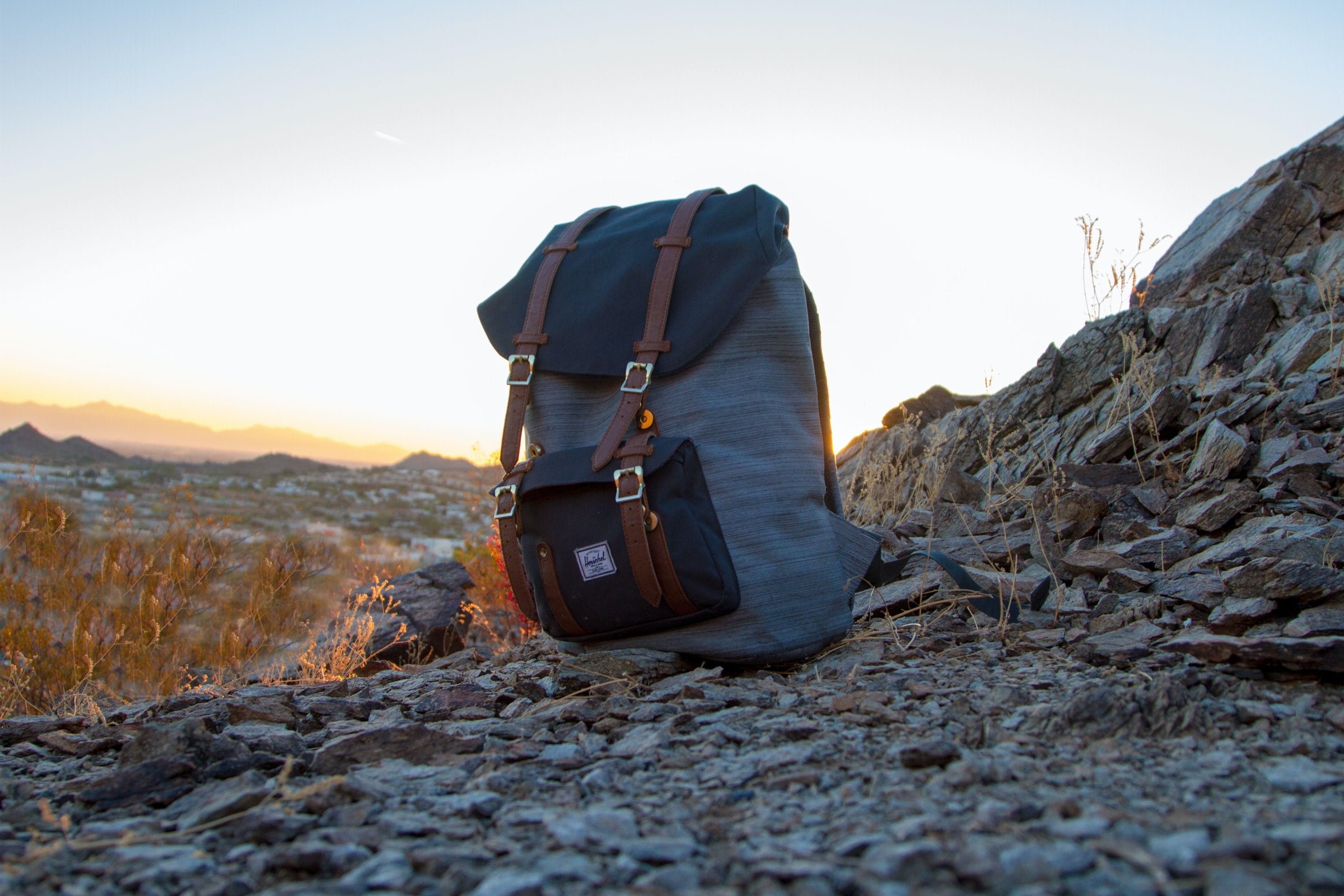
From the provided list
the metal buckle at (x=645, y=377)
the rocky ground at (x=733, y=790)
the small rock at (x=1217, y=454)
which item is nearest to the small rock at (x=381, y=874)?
the rocky ground at (x=733, y=790)

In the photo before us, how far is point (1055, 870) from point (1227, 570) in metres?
1.95

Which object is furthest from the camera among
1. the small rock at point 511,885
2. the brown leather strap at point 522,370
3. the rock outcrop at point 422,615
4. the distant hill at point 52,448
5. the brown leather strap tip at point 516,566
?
the distant hill at point 52,448

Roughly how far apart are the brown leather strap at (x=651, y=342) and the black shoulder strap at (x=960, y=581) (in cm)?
95

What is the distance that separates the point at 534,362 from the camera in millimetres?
2643

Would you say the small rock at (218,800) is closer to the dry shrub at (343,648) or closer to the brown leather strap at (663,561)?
the brown leather strap at (663,561)

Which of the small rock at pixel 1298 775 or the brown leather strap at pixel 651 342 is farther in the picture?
the brown leather strap at pixel 651 342

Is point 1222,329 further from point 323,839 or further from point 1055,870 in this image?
point 323,839

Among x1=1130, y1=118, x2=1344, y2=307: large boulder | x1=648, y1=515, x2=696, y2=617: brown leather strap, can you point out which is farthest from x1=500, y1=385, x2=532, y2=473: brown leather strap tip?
x1=1130, y1=118, x2=1344, y2=307: large boulder

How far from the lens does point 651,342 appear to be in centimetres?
245

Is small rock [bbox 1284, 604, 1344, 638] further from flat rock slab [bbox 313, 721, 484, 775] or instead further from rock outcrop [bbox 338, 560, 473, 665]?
rock outcrop [bbox 338, 560, 473, 665]

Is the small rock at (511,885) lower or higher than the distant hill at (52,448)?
lower

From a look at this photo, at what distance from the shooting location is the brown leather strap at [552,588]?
8.09ft

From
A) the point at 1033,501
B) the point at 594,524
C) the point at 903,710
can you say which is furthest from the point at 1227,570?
the point at 594,524

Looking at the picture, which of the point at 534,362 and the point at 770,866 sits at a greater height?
the point at 534,362
